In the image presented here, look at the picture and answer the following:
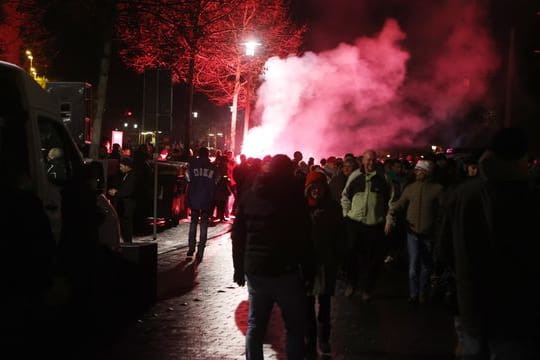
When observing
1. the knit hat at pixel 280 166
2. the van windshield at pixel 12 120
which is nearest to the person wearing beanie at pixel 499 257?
the knit hat at pixel 280 166

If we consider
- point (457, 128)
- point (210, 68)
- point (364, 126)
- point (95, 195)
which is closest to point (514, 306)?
point (95, 195)

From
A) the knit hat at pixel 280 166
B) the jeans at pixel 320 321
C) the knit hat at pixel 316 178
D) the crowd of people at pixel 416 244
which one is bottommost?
the jeans at pixel 320 321

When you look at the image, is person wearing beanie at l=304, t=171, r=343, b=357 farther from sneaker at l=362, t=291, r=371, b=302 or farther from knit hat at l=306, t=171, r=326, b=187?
sneaker at l=362, t=291, r=371, b=302

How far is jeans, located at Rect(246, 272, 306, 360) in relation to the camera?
526 centimetres

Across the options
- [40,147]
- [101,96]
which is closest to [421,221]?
[40,147]

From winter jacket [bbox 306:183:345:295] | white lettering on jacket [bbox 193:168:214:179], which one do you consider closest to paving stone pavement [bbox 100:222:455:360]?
winter jacket [bbox 306:183:345:295]

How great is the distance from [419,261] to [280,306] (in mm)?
4428

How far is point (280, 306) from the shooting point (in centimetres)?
530

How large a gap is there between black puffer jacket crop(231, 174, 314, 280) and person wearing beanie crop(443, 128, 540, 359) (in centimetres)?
168

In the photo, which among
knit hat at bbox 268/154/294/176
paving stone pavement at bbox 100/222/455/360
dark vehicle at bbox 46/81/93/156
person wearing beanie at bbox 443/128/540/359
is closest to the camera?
person wearing beanie at bbox 443/128/540/359

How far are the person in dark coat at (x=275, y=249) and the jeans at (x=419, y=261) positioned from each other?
4.07 metres

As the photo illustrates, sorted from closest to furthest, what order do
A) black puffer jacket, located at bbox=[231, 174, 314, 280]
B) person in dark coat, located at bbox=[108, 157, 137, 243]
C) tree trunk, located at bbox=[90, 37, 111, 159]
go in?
1. black puffer jacket, located at bbox=[231, 174, 314, 280]
2. person in dark coat, located at bbox=[108, 157, 137, 243]
3. tree trunk, located at bbox=[90, 37, 111, 159]

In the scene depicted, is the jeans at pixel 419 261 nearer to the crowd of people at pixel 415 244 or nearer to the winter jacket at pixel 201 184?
the crowd of people at pixel 415 244

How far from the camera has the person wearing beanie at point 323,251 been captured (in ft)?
22.0
